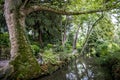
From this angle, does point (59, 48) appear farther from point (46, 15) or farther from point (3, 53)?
point (3, 53)

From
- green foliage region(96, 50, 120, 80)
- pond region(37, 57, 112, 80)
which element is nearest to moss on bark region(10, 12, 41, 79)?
pond region(37, 57, 112, 80)

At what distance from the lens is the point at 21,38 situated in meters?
8.95

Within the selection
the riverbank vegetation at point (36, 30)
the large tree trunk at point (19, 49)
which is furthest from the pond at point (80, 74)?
the large tree trunk at point (19, 49)

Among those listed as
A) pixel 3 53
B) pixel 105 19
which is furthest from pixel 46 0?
pixel 105 19

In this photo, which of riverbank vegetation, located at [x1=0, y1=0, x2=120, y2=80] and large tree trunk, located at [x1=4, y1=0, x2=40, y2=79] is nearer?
large tree trunk, located at [x1=4, y1=0, x2=40, y2=79]

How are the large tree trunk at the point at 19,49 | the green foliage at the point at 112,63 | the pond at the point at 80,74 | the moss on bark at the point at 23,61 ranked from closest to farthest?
the moss on bark at the point at 23,61 < the large tree trunk at the point at 19,49 < the green foliage at the point at 112,63 < the pond at the point at 80,74

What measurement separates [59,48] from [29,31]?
377 centimetres

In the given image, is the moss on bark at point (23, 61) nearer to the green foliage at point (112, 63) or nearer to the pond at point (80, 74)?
the pond at point (80, 74)

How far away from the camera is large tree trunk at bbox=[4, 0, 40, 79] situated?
8.12 m

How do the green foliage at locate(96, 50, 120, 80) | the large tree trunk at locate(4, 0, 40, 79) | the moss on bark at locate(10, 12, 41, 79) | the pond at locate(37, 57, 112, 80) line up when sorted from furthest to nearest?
the pond at locate(37, 57, 112, 80) → the green foliage at locate(96, 50, 120, 80) → the large tree trunk at locate(4, 0, 40, 79) → the moss on bark at locate(10, 12, 41, 79)

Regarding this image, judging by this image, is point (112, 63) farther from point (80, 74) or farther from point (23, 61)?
point (23, 61)

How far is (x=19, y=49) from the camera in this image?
8680mm

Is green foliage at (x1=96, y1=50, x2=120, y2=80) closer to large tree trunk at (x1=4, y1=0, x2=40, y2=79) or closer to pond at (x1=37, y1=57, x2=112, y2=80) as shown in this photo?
pond at (x1=37, y1=57, x2=112, y2=80)

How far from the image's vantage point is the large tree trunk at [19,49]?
26.7ft
